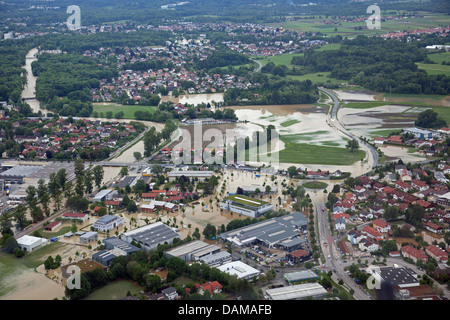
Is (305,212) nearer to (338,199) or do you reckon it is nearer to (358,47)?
(338,199)

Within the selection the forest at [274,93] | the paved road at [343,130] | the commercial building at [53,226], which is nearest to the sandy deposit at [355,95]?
the paved road at [343,130]

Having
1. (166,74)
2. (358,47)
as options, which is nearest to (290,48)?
(358,47)

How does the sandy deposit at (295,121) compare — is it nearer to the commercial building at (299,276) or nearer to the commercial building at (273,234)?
the commercial building at (273,234)

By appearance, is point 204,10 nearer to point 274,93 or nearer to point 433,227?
point 274,93

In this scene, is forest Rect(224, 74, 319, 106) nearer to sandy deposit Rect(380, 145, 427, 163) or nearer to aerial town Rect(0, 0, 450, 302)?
aerial town Rect(0, 0, 450, 302)

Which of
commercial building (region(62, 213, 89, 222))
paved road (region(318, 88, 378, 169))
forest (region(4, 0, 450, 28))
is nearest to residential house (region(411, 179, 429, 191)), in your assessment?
paved road (region(318, 88, 378, 169))
